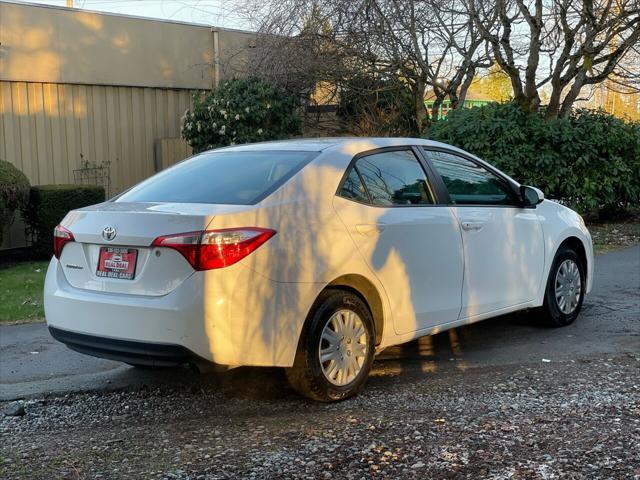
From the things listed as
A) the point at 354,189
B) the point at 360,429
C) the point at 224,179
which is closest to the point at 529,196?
the point at 354,189

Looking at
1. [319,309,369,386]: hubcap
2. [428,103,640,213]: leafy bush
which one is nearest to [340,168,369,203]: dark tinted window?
[319,309,369,386]: hubcap

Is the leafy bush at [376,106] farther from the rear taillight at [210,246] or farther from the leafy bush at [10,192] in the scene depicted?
the rear taillight at [210,246]

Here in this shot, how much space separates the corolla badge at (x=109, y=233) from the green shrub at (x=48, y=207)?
7.75 meters

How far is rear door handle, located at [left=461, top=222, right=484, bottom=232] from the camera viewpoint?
592cm

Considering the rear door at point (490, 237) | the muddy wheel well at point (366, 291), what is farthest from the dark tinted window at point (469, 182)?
the muddy wheel well at point (366, 291)

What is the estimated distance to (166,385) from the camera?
5.66m

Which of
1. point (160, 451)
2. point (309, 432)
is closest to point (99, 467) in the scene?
point (160, 451)

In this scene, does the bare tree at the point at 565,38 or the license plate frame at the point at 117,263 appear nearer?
the license plate frame at the point at 117,263

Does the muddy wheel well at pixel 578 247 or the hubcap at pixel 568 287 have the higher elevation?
the muddy wheel well at pixel 578 247

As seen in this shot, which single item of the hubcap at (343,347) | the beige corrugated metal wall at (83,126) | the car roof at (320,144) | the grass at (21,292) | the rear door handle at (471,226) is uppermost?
the beige corrugated metal wall at (83,126)

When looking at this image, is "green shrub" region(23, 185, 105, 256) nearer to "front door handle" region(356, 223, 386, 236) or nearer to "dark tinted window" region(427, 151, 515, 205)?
"dark tinted window" region(427, 151, 515, 205)

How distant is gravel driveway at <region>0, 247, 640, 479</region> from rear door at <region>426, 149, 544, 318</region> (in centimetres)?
49

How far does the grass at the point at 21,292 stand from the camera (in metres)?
7.97

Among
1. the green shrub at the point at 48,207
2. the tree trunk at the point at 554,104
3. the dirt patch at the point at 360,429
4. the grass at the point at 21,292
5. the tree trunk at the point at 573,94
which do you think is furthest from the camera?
the tree trunk at the point at 554,104
